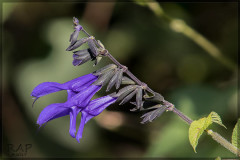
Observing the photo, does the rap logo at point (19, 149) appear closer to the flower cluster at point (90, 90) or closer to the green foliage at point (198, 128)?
the flower cluster at point (90, 90)

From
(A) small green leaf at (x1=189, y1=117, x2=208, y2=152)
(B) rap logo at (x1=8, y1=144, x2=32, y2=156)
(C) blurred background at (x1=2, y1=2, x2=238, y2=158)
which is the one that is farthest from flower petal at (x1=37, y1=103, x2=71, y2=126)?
Answer: (B) rap logo at (x1=8, y1=144, x2=32, y2=156)

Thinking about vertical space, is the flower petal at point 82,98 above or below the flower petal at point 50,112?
above

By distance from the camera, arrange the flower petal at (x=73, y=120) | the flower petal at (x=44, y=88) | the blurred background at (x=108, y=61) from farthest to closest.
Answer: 1. the blurred background at (x=108, y=61)
2. the flower petal at (x=44, y=88)
3. the flower petal at (x=73, y=120)

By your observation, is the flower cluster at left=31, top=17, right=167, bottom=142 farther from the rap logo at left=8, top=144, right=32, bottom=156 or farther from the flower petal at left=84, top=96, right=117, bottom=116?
the rap logo at left=8, top=144, right=32, bottom=156

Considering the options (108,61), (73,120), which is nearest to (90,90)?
(73,120)

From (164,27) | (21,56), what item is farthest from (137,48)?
(21,56)

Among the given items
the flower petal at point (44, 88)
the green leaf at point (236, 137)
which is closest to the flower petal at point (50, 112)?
the flower petal at point (44, 88)

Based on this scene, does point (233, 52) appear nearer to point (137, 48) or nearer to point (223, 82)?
point (223, 82)

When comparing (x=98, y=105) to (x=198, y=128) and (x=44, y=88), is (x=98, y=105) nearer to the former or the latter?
(x=44, y=88)
